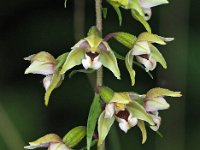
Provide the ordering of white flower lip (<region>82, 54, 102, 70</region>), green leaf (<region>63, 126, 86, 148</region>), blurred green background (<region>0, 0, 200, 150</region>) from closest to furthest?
white flower lip (<region>82, 54, 102, 70</region>), green leaf (<region>63, 126, 86, 148</region>), blurred green background (<region>0, 0, 200, 150</region>)

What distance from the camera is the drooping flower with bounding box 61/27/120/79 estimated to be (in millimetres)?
3502

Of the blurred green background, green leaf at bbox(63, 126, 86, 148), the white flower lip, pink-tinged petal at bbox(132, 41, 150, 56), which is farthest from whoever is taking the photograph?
the blurred green background

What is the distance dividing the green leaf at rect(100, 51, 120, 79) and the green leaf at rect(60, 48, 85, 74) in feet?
0.35

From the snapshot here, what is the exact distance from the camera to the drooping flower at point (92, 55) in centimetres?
350

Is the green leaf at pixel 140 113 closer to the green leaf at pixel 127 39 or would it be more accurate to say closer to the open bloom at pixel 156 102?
the open bloom at pixel 156 102

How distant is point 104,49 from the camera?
3.57 meters

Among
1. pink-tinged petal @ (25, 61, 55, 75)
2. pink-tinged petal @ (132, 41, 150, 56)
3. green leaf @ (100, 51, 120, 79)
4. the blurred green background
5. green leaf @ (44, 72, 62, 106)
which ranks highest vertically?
pink-tinged petal @ (132, 41, 150, 56)

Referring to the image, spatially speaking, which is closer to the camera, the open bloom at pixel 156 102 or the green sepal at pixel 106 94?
the green sepal at pixel 106 94

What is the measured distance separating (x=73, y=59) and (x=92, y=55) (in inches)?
4.3

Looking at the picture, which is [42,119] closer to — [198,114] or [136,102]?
[198,114]

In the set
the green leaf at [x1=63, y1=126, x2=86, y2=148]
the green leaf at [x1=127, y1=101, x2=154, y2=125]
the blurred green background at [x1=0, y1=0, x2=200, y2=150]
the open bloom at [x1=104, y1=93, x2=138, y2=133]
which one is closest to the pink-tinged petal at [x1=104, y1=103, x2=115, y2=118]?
the open bloom at [x1=104, y1=93, x2=138, y2=133]

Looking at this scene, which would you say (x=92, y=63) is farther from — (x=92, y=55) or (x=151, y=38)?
(x=151, y=38)

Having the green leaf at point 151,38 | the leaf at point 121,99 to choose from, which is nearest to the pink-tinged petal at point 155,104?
the leaf at point 121,99

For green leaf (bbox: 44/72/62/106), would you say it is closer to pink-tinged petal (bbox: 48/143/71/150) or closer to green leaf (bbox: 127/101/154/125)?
pink-tinged petal (bbox: 48/143/71/150)
